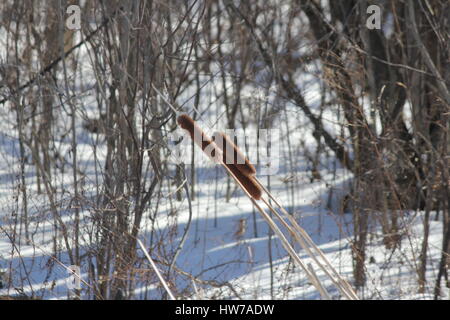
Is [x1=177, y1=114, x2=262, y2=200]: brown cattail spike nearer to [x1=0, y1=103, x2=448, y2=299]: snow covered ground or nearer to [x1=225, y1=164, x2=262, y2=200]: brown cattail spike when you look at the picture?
[x1=225, y1=164, x2=262, y2=200]: brown cattail spike

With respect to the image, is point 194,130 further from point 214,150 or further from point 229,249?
point 229,249

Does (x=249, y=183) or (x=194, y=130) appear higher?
(x=194, y=130)

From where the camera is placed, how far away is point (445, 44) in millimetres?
4117

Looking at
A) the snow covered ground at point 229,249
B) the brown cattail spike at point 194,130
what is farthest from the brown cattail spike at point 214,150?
the snow covered ground at point 229,249

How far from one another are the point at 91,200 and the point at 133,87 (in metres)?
0.63

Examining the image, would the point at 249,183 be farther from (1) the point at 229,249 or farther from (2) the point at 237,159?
(1) the point at 229,249

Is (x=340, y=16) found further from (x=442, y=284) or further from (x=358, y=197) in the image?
(x=442, y=284)

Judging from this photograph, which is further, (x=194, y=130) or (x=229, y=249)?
(x=229, y=249)

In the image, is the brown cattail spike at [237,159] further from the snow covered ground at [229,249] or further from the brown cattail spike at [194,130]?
the snow covered ground at [229,249]

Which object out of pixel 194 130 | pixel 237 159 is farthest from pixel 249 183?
pixel 194 130

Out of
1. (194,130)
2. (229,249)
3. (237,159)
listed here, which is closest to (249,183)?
(237,159)

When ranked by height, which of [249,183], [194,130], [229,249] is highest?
[194,130]

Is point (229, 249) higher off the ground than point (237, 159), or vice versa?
point (237, 159)
